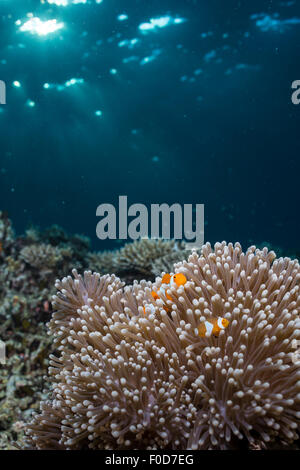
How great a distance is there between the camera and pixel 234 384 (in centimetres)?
196

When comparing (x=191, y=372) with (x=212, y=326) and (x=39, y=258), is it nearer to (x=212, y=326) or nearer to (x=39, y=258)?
(x=212, y=326)

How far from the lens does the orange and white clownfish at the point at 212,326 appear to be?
7.09 feet

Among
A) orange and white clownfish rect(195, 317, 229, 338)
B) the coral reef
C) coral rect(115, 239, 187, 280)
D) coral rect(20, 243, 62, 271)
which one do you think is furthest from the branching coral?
coral rect(20, 243, 62, 271)

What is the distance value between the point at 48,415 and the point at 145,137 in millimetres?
28009

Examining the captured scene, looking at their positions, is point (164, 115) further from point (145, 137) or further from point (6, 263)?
point (6, 263)

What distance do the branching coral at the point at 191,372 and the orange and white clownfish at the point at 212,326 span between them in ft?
0.16

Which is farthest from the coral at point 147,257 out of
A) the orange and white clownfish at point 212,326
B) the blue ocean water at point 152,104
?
the blue ocean water at point 152,104

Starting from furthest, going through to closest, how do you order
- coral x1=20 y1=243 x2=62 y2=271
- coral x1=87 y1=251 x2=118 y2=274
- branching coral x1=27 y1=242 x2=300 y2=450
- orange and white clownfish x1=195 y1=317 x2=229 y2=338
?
1. coral x1=87 y1=251 x2=118 y2=274
2. coral x1=20 y1=243 x2=62 y2=271
3. orange and white clownfish x1=195 y1=317 x2=229 y2=338
4. branching coral x1=27 y1=242 x2=300 y2=450

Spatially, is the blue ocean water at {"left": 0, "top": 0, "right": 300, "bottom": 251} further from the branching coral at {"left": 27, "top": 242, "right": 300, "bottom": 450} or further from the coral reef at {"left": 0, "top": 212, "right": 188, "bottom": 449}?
the branching coral at {"left": 27, "top": 242, "right": 300, "bottom": 450}

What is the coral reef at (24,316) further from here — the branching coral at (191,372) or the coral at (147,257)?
the branching coral at (191,372)

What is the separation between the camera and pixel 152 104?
2383cm

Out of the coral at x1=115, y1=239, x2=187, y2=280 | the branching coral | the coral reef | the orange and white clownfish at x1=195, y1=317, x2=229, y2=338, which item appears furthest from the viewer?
the coral at x1=115, y1=239, x2=187, y2=280

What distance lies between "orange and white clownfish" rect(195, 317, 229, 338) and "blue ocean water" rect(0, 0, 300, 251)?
37.2 ft

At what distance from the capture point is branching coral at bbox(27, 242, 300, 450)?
6.41 feet
